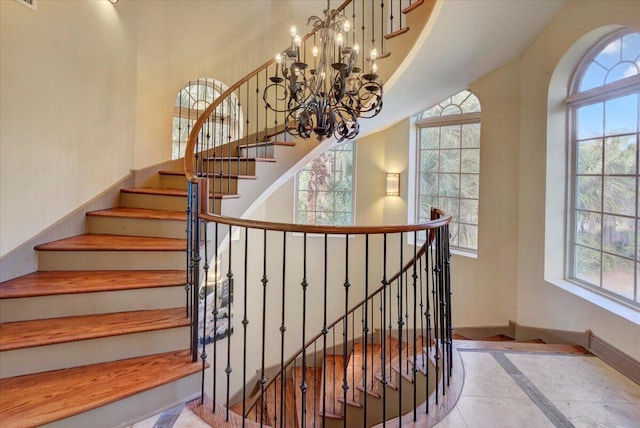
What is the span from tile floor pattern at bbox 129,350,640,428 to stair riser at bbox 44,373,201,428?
0.14 ft

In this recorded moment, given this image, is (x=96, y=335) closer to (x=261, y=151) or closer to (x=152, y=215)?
(x=152, y=215)

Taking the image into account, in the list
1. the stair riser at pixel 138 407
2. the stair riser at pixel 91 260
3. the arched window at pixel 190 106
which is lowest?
the stair riser at pixel 138 407

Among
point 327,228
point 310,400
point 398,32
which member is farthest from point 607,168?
point 310,400

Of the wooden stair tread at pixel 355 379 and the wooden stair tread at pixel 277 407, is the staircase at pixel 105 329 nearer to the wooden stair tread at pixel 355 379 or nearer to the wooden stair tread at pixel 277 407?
the wooden stair tread at pixel 355 379

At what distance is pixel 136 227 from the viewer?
2.68 metres

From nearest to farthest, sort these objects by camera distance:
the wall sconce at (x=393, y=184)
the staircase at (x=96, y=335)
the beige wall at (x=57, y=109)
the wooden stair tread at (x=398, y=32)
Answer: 1. the staircase at (x=96, y=335)
2. the beige wall at (x=57, y=109)
3. the wooden stair tread at (x=398, y=32)
4. the wall sconce at (x=393, y=184)

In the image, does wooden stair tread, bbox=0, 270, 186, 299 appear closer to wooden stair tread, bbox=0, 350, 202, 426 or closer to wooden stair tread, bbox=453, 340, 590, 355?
wooden stair tread, bbox=0, 350, 202, 426

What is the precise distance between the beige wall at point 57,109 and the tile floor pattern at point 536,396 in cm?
177

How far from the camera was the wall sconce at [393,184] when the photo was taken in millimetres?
4828

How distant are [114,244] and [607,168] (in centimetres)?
387

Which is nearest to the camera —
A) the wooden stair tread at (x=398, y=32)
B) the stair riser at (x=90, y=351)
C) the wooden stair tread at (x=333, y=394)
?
the stair riser at (x=90, y=351)

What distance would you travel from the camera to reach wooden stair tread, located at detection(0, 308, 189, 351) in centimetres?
165

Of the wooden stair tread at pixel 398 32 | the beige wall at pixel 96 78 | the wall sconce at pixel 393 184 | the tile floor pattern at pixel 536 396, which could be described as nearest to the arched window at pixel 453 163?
the wall sconce at pixel 393 184

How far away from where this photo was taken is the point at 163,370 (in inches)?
68.1
